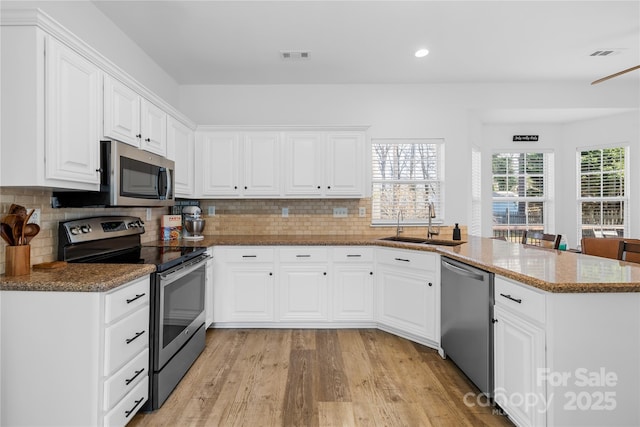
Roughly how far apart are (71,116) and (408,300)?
2804mm

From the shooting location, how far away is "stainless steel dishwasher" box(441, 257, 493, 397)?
1.99m

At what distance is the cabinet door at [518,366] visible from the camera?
5.22 feet

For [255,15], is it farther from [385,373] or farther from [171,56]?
[385,373]

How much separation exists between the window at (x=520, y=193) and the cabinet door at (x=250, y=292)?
364 cm

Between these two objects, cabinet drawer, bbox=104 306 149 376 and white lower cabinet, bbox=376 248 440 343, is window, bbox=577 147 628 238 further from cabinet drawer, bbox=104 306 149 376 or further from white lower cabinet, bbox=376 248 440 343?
cabinet drawer, bbox=104 306 149 376

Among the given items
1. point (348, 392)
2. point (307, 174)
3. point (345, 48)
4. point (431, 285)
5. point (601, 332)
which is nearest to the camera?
point (601, 332)

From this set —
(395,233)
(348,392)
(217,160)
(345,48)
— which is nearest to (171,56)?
(217,160)

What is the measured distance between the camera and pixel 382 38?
2883 millimetres

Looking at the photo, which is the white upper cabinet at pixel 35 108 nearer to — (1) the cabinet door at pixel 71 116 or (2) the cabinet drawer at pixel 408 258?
(1) the cabinet door at pixel 71 116

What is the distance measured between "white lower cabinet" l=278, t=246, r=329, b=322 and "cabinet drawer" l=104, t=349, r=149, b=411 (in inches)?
58.8

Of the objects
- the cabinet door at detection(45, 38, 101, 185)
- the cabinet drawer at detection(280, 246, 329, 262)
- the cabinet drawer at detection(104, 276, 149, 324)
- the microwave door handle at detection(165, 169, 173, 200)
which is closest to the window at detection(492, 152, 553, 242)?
the cabinet drawer at detection(280, 246, 329, 262)

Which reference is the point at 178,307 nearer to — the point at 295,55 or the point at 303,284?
the point at 303,284

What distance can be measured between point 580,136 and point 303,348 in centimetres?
490

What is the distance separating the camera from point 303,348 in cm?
286
